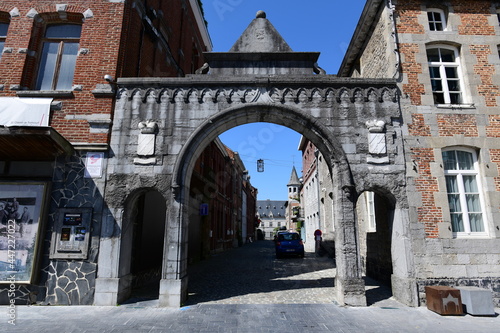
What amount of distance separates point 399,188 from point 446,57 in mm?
4223

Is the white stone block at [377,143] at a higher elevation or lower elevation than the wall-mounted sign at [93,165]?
higher

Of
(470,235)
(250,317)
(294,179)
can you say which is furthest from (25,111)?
(294,179)

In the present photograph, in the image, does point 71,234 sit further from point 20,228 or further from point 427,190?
point 427,190

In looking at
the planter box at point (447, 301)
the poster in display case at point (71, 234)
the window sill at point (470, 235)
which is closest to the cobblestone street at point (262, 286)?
the planter box at point (447, 301)

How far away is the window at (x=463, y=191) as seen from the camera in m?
6.89

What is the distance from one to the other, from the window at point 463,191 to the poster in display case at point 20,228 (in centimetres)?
985

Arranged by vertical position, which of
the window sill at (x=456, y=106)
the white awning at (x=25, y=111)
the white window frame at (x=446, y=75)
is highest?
the white window frame at (x=446, y=75)

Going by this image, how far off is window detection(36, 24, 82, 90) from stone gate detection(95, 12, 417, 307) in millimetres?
1700

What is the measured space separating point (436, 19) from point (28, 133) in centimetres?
1076

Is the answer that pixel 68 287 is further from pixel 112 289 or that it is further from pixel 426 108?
pixel 426 108

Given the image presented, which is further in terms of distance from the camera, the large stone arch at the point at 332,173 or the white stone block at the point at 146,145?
the white stone block at the point at 146,145

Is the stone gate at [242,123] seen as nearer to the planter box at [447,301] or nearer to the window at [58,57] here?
the planter box at [447,301]

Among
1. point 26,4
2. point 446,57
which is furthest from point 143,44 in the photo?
point 446,57

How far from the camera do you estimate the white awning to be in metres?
6.55
